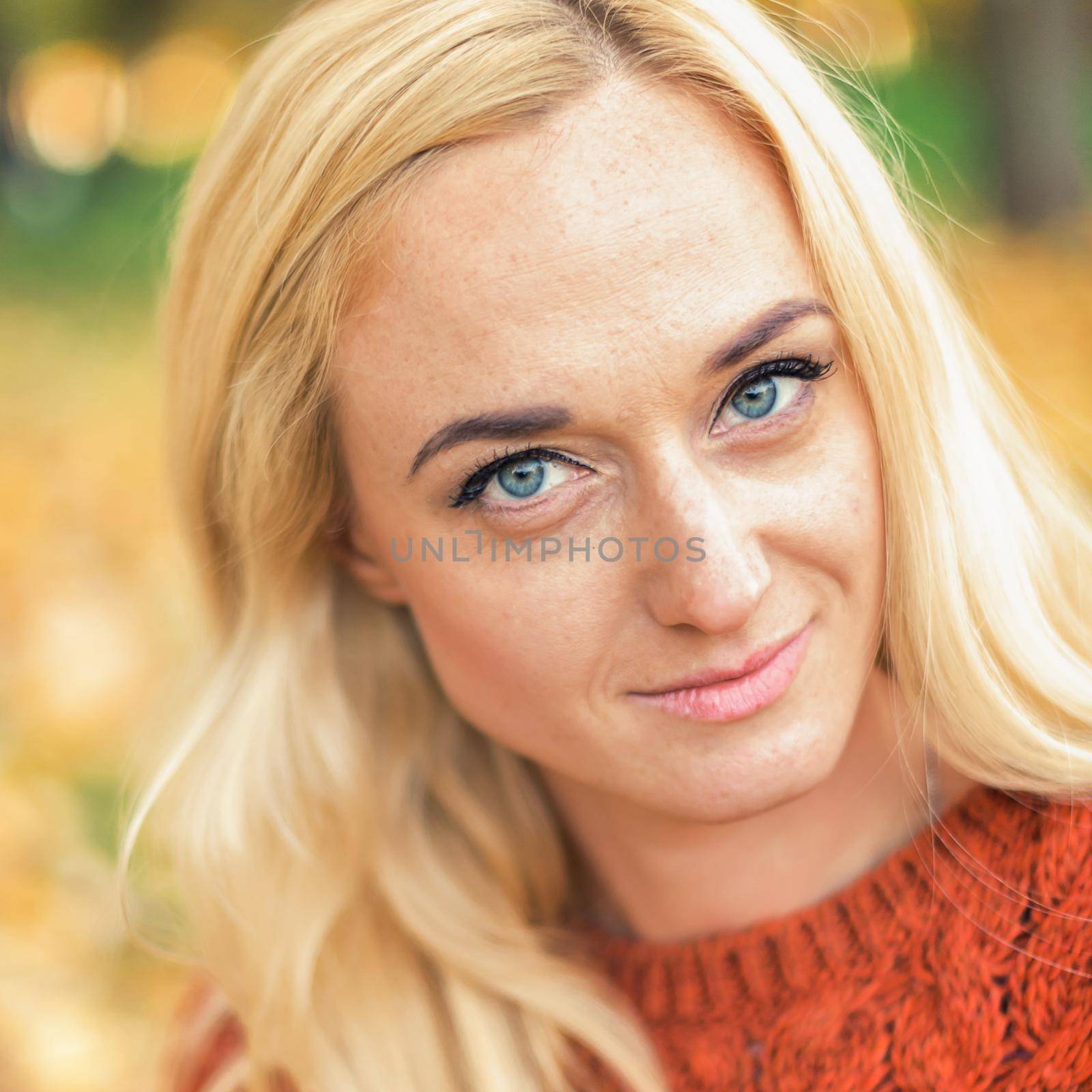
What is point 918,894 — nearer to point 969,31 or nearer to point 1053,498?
point 1053,498

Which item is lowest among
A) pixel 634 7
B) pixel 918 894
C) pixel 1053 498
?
pixel 918 894

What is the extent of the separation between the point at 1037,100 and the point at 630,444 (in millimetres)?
3390

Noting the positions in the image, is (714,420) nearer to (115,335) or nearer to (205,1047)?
(205,1047)

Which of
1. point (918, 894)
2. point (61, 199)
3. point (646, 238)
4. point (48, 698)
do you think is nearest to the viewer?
point (646, 238)

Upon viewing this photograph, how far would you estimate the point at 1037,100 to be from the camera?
4164 mm

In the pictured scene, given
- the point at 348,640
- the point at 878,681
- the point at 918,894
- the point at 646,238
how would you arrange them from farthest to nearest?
the point at 348,640 < the point at 878,681 < the point at 918,894 < the point at 646,238

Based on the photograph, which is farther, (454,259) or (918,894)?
(918,894)

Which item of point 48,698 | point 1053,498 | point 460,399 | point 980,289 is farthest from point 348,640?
point 48,698

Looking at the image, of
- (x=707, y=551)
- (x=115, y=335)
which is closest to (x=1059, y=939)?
(x=707, y=551)

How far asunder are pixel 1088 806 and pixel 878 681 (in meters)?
0.39

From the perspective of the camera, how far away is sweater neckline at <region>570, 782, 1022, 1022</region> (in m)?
1.78

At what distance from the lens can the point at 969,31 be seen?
14.9ft

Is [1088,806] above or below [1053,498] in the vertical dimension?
below

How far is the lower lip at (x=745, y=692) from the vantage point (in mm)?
1642
